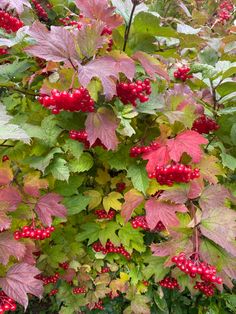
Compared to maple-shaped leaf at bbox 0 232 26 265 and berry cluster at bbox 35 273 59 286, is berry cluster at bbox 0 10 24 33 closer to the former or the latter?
maple-shaped leaf at bbox 0 232 26 265

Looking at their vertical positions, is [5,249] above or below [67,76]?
below

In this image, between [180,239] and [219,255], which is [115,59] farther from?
[219,255]

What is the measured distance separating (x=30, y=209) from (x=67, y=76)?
1.95 ft

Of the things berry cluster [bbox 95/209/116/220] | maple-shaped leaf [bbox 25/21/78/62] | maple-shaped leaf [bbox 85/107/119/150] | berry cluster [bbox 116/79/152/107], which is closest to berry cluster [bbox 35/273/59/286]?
berry cluster [bbox 95/209/116/220]

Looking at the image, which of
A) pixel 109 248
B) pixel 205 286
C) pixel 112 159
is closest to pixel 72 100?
pixel 112 159

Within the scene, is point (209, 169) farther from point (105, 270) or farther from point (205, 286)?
point (105, 270)

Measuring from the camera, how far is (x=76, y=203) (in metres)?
1.73

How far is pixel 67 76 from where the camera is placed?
144cm

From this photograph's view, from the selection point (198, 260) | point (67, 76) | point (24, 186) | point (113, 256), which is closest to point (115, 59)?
point (67, 76)

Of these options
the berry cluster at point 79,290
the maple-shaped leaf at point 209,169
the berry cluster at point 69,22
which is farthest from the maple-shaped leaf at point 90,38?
the berry cluster at point 79,290

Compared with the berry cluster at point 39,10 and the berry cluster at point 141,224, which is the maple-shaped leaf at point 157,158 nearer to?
the berry cluster at point 141,224

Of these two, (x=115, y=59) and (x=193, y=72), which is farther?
(x=193, y=72)

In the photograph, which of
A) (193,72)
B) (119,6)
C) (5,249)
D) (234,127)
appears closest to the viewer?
(5,249)

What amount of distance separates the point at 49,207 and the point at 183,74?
99 centimetres
